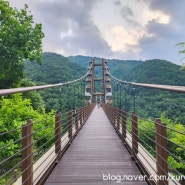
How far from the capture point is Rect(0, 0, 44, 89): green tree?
16859 mm

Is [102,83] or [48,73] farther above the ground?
[48,73]

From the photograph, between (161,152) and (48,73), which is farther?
(48,73)

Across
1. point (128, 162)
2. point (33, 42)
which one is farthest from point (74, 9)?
point (128, 162)

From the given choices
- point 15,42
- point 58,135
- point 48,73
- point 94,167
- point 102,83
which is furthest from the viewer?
point 102,83

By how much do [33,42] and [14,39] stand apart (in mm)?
1638

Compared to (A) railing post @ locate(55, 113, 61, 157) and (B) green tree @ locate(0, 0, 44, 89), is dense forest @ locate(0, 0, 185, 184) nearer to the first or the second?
(B) green tree @ locate(0, 0, 44, 89)

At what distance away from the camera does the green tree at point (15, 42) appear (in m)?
16.9

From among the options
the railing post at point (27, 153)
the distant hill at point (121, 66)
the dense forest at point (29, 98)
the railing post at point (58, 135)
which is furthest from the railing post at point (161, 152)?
the distant hill at point (121, 66)

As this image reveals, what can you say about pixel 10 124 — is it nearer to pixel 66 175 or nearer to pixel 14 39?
pixel 14 39

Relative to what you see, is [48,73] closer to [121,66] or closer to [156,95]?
[156,95]

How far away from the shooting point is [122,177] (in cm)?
351

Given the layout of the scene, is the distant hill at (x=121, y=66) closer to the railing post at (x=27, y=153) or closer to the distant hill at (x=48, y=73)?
the distant hill at (x=48, y=73)

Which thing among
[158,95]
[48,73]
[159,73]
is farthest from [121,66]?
[158,95]

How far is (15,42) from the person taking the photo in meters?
17.5
